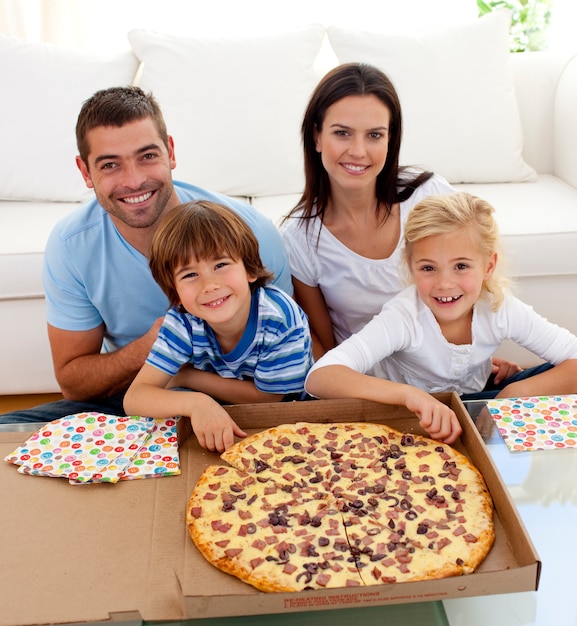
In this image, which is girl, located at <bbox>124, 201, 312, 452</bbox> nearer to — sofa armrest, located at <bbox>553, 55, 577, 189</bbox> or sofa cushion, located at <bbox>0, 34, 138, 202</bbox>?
Answer: sofa cushion, located at <bbox>0, 34, 138, 202</bbox>

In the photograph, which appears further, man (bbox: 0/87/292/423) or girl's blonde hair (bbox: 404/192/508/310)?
man (bbox: 0/87/292/423)

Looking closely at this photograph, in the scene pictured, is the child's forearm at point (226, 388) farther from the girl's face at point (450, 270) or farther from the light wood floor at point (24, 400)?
the light wood floor at point (24, 400)

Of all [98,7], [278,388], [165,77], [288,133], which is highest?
[98,7]

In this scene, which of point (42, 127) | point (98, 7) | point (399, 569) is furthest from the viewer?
point (98, 7)

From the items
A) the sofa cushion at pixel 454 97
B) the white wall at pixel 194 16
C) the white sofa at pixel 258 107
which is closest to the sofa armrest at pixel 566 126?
the white sofa at pixel 258 107

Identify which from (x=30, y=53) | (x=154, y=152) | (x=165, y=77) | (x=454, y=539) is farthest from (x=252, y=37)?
(x=454, y=539)

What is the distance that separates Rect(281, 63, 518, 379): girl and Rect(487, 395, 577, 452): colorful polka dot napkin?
0.42 meters

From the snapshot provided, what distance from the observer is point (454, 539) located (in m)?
1.03

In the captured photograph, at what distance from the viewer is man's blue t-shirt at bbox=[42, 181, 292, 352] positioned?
1.69m

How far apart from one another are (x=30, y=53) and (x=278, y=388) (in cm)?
175

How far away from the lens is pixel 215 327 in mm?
1495

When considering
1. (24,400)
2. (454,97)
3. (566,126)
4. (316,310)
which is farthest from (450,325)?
(24,400)

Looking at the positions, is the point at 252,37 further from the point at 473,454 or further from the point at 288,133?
the point at 473,454

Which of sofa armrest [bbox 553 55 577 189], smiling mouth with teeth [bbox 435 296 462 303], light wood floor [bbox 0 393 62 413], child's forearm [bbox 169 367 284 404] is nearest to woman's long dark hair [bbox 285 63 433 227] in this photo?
smiling mouth with teeth [bbox 435 296 462 303]
